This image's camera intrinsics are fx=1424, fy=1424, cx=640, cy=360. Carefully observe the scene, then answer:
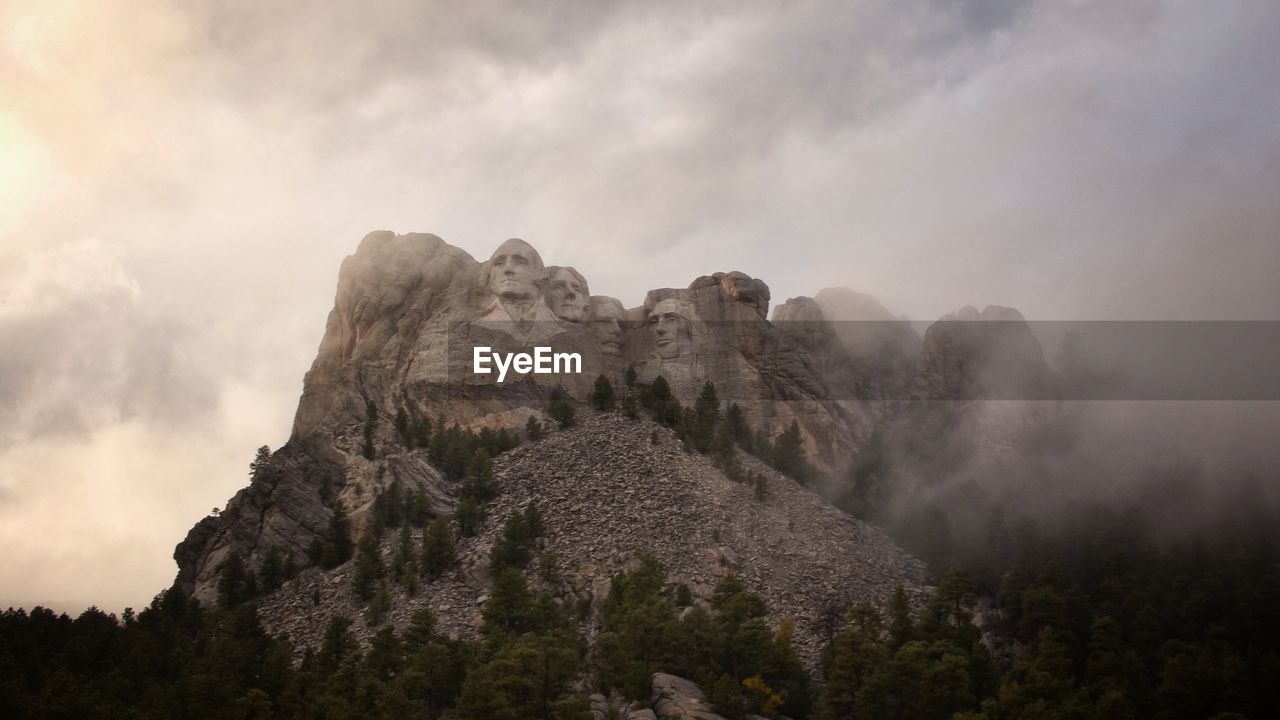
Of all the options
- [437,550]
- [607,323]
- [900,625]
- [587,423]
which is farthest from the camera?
[607,323]

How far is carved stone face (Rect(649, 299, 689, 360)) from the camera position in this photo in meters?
137

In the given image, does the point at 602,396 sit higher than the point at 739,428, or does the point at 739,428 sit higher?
the point at 602,396

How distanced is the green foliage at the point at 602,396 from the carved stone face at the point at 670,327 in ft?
40.0

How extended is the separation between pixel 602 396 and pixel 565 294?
14.8 m

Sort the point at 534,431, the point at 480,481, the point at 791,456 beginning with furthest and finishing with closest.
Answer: the point at 791,456 < the point at 534,431 < the point at 480,481

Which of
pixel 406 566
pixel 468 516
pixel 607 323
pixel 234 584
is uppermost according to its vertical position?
pixel 607 323

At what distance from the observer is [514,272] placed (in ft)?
431

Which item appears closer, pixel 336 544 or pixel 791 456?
pixel 336 544

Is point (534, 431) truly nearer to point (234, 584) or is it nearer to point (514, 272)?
point (514, 272)

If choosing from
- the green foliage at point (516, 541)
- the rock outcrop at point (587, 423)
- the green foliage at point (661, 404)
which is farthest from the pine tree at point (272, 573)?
the green foliage at point (661, 404)

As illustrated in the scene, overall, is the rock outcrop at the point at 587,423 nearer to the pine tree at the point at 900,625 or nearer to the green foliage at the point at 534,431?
the green foliage at the point at 534,431

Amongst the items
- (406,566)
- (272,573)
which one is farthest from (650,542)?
(272,573)

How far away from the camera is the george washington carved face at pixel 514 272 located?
428ft

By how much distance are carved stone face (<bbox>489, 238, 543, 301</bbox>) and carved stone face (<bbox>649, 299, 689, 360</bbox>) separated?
13.1 m
